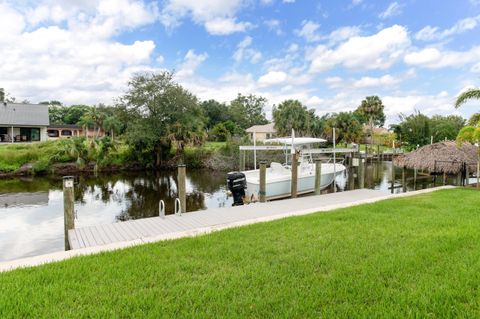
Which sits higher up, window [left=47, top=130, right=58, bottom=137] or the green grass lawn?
window [left=47, top=130, right=58, bottom=137]

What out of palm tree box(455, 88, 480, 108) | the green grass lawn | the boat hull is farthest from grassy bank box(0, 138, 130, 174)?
palm tree box(455, 88, 480, 108)

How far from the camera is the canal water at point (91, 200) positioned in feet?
31.9

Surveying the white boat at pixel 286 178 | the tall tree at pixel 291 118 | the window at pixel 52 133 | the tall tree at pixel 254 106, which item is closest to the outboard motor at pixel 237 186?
the white boat at pixel 286 178

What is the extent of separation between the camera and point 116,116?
30.3m

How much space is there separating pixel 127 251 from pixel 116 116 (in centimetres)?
2717

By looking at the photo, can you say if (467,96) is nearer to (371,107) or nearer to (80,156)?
(80,156)

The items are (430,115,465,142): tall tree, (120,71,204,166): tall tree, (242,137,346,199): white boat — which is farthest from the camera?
(430,115,465,142): tall tree

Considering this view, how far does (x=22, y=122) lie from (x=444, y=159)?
1515 inches

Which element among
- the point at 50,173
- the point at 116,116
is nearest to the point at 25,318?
the point at 50,173

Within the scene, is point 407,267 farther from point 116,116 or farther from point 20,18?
point 116,116

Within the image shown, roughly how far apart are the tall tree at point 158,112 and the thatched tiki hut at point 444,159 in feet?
61.9

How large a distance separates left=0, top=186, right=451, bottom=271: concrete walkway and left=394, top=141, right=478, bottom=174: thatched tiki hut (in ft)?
27.4

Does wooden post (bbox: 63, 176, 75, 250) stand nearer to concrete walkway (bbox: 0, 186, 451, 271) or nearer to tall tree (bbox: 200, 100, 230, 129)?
concrete walkway (bbox: 0, 186, 451, 271)

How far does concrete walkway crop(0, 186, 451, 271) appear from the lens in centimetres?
564
